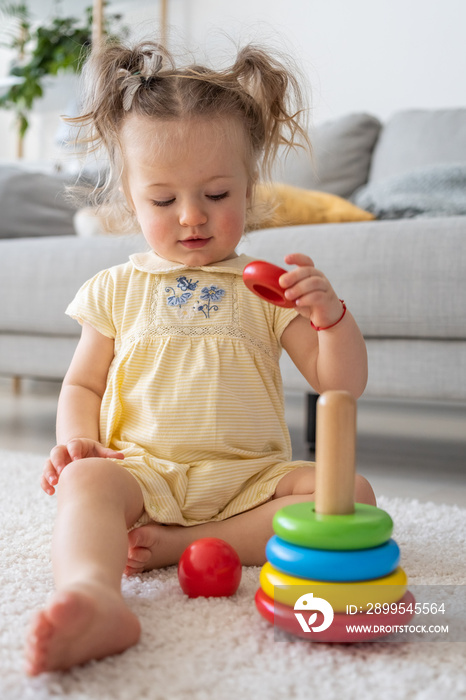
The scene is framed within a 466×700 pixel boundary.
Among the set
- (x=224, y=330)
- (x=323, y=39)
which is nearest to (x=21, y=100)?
(x=323, y=39)

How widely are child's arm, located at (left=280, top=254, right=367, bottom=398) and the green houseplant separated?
2.57m

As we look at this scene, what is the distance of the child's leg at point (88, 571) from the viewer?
550 mm

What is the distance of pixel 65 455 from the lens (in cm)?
84

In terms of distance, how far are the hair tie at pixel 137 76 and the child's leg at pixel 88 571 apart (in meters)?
0.48

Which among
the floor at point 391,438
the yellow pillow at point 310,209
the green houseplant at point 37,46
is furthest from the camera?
the green houseplant at point 37,46

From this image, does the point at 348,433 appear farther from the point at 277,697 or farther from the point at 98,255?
the point at 98,255

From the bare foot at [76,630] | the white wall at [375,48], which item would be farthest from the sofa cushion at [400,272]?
the white wall at [375,48]

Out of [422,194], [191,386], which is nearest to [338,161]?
[422,194]

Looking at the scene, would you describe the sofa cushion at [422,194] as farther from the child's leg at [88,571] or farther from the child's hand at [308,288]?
the child's leg at [88,571]

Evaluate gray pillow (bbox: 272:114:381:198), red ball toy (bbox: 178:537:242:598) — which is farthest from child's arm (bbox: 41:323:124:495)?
gray pillow (bbox: 272:114:381:198)

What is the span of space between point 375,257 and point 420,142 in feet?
3.18

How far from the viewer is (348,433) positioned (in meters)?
0.63

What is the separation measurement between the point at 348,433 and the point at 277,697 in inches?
8.2

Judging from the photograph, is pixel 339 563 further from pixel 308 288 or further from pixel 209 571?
pixel 308 288
